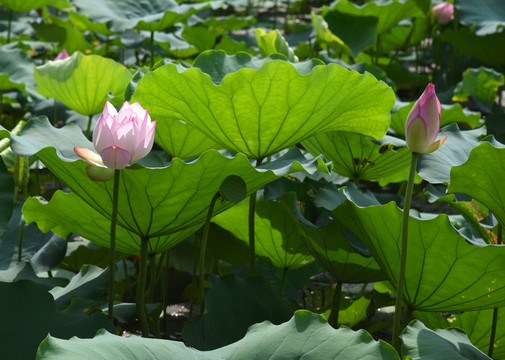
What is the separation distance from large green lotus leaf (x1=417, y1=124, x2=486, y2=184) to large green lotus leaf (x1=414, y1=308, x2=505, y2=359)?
306 mm

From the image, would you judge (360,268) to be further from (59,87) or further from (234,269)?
(59,87)

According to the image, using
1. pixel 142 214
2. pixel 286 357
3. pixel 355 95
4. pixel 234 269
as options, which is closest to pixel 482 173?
pixel 355 95

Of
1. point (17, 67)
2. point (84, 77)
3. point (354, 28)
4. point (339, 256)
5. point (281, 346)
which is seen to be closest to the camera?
point (281, 346)

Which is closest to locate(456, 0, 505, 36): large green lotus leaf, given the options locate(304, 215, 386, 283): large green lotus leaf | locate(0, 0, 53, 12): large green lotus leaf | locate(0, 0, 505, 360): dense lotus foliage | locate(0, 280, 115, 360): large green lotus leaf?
locate(0, 0, 505, 360): dense lotus foliage

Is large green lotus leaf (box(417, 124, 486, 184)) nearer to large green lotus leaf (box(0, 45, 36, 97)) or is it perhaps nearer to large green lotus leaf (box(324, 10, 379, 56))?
large green lotus leaf (box(324, 10, 379, 56))

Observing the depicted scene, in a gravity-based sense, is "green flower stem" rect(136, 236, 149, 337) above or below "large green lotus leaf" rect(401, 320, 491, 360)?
below

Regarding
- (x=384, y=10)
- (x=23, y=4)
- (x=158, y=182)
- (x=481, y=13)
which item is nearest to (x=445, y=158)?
(x=158, y=182)

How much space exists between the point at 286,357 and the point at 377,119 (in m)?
0.59

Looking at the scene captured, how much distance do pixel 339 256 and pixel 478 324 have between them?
310 mm

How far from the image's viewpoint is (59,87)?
1911 millimetres

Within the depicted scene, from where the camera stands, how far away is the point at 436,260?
1.08 meters

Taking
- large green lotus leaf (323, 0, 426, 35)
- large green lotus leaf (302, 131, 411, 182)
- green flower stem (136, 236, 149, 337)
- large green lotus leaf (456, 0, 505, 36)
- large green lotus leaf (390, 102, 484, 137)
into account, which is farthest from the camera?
large green lotus leaf (323, 0, 426, 35)

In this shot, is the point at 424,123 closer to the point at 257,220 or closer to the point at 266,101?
the point at 266,101

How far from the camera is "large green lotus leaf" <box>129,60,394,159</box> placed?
1217 mm
